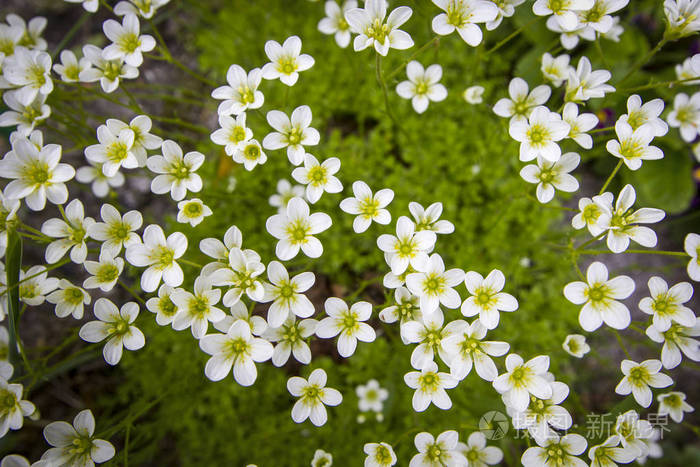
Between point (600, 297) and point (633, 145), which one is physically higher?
point (633, 145)

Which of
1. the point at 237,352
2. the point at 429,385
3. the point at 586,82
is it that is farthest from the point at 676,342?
the point at 237,352

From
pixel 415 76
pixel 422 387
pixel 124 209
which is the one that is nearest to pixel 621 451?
pixel 422 387

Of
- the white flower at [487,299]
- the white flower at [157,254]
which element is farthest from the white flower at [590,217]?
the white flower at [157,254]

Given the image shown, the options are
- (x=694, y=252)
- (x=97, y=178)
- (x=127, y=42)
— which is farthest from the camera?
(x=97, y=178)

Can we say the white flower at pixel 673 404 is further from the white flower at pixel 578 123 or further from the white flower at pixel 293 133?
the white flower at pixel 293 133

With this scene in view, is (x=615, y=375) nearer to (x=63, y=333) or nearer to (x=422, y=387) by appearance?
(x=422, y=387)

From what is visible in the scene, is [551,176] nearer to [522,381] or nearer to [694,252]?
[694,252]

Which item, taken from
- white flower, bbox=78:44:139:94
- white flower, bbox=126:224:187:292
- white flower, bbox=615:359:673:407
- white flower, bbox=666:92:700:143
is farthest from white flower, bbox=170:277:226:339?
white flower, bbox=666:92:700:143
